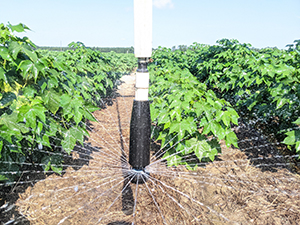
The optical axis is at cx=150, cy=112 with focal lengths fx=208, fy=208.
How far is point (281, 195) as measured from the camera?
2.39 metres

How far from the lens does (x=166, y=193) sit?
233 centimetres

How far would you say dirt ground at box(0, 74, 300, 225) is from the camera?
6.61 feet

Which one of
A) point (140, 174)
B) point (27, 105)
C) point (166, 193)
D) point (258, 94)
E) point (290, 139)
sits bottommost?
point (166, 193)

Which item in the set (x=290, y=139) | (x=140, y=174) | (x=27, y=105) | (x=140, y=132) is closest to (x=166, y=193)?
(x=140, y=174)

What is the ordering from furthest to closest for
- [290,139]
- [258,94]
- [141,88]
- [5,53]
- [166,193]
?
[258,94] < [166,193] < [290,139] < [5,53] < [141,88]

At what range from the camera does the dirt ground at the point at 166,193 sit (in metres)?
2.01

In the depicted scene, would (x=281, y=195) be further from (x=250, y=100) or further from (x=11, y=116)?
(x=11, y=116)

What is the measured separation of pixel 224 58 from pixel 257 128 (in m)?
1.79

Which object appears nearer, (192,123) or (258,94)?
(192,123)

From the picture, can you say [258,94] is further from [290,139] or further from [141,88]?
[141,88]

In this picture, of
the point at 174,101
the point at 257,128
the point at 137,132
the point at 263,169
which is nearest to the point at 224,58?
the point at 257,128

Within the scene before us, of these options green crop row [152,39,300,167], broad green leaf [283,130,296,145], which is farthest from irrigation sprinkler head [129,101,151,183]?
broad green leaf [283,130,296,145]

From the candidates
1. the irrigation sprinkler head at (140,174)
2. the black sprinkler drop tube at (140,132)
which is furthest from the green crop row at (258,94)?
the black sprinkler drop tube at (140,132)

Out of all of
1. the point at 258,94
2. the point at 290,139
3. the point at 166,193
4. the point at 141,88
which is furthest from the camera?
the point at 258,94
